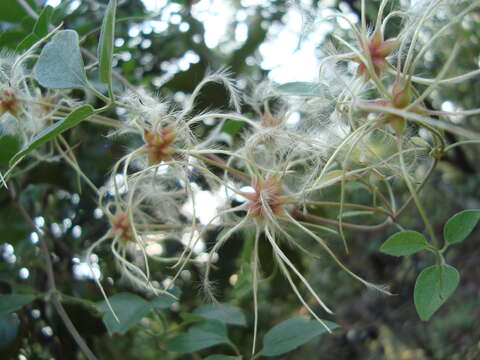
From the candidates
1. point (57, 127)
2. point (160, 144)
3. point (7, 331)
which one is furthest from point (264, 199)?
point (7, 331)

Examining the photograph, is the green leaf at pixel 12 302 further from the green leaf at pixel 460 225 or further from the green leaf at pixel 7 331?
the green leaf at pixel 460 225

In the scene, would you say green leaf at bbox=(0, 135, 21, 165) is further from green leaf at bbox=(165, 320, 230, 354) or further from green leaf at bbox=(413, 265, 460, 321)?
green leaf at bbox=(413, 265, 460, 321)

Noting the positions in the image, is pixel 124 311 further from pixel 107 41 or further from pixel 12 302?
pixel 107 41

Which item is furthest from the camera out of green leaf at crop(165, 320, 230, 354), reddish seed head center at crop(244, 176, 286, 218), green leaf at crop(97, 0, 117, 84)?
green leaf at crop(165, 320, 230, 354)

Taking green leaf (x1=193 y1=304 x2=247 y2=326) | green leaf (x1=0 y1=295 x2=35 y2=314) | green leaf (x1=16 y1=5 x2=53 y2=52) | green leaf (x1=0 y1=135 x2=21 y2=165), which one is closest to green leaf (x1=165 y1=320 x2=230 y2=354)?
green leaf (x1=193 y1=304 x2=247 y2=326)

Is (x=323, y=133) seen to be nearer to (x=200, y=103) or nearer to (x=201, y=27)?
(x=200, y=103)

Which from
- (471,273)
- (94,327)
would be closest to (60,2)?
(94,327)
